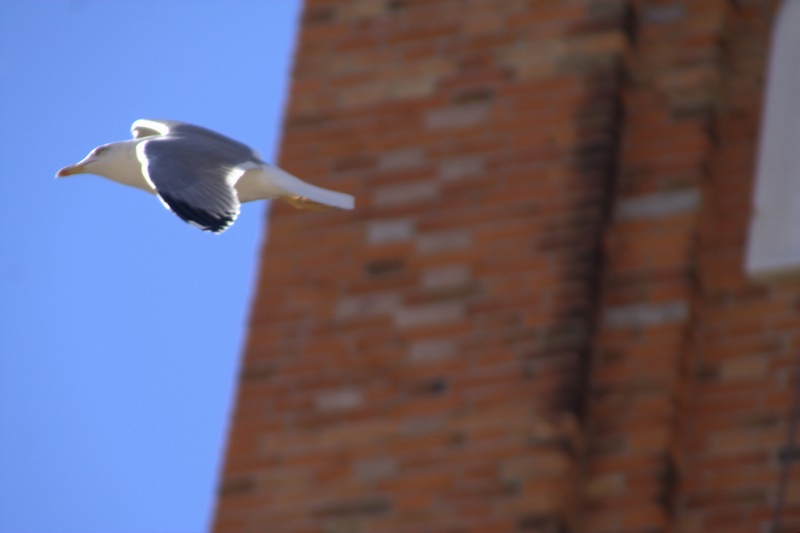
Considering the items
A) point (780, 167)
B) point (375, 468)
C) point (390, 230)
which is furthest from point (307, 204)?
point (780, 167)

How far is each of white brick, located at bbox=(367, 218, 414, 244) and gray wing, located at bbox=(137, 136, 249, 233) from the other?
478 millimetres

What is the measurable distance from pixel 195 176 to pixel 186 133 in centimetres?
87

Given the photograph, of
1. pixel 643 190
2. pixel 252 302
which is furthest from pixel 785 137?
pixel 252 302

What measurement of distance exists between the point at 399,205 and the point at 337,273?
0.32 meters

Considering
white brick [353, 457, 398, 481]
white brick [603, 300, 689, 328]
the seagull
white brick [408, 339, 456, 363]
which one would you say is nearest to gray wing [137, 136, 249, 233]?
the seagull

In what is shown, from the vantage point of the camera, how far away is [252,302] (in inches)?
283

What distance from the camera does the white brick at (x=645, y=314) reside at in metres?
6.64

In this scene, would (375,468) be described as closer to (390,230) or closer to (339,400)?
(339,400)

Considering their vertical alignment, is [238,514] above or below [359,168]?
below

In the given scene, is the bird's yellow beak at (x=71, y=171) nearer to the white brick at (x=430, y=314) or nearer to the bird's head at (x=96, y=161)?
the bird's head at (x=96, y=161)

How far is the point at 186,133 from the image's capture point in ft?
26.7

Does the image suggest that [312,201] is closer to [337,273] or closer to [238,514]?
[337,273]

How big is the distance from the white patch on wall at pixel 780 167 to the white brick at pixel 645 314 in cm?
34

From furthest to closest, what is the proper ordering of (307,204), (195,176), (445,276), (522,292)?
(195,176) < (307,204) < (445,276) < (522,292)
